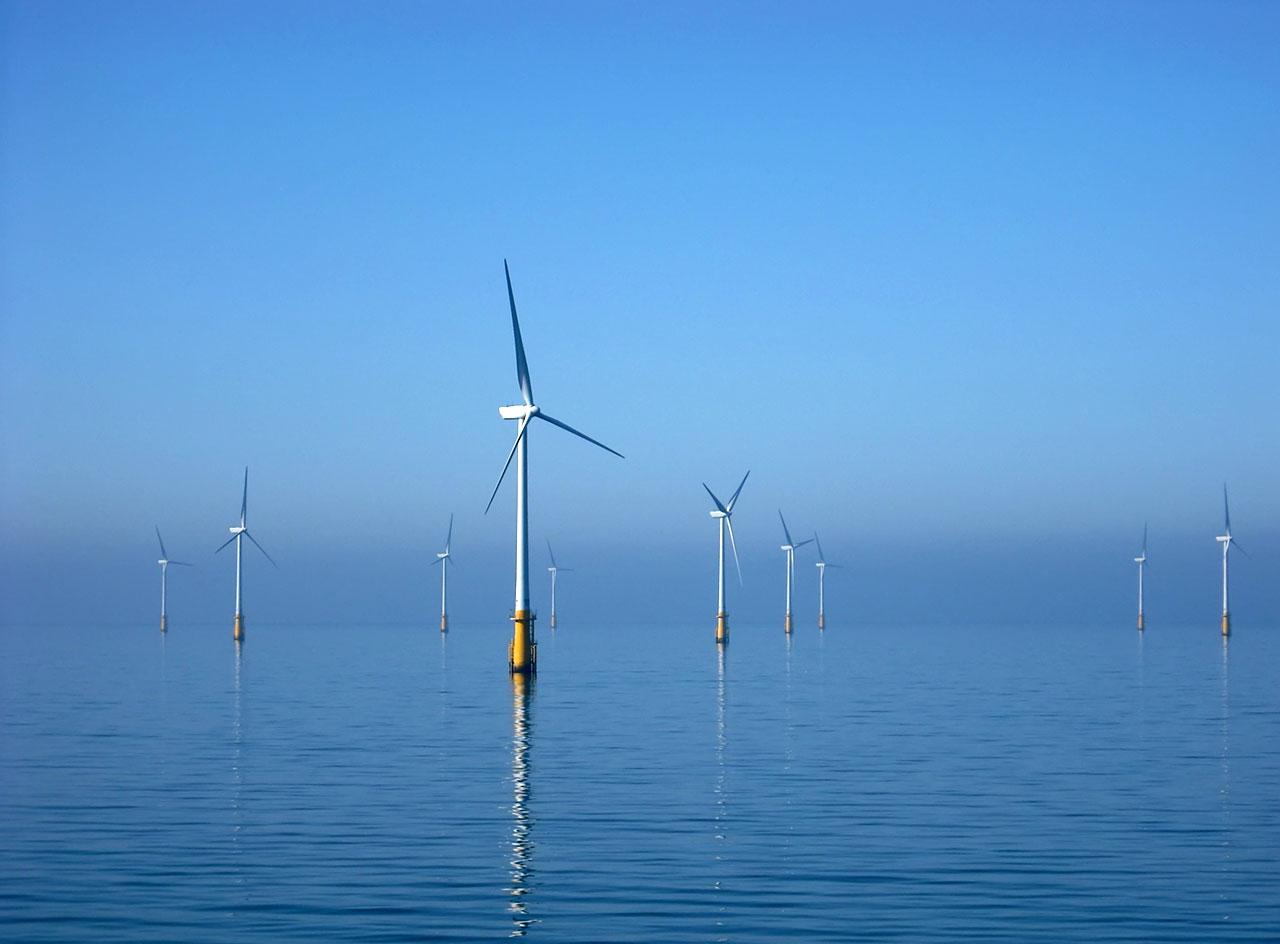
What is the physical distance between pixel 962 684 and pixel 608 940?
7825 cm

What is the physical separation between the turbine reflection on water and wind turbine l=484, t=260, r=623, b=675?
26.6 m

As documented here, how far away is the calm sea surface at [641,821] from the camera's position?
23.2m

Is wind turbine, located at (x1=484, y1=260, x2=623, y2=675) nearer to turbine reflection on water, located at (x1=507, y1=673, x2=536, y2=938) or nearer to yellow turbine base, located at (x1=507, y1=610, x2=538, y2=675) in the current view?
yellow turbine base, located at (x1=507, y1=610, x2=538, y2=675)

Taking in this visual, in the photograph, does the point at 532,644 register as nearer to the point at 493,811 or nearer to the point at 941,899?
the point at 493,811

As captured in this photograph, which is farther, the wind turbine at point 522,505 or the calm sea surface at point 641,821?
the wind turbine at point 522,505

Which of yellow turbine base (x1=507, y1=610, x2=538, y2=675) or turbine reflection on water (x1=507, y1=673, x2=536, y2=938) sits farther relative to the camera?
yellow turbine base (x1=507, y1=610, x2=538, y2=675)

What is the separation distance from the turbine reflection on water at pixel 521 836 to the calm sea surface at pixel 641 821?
110 millimetres

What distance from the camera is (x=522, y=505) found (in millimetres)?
89812

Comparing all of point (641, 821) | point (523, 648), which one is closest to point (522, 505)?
point (523, 648)

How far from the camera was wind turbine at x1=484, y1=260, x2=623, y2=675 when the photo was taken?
294 feet

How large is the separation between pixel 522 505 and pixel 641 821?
57237 millimetres

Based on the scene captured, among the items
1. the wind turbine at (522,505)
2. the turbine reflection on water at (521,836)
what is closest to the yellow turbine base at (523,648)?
the wind turbine at (522,505)

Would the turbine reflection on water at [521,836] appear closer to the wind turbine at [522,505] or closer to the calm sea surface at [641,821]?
the calm sea surface at [641,821]

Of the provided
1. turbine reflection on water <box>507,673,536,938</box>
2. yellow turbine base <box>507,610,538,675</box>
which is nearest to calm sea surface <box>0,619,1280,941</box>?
turbine reflection on water <box>507,673,536,938</box>
